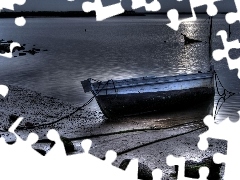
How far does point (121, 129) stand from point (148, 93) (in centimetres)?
272

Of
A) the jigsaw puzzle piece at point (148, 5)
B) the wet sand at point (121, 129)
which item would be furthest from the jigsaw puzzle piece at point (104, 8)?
the wet sand at point (121, 129)

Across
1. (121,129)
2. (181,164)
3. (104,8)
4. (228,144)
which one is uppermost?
(104,8)

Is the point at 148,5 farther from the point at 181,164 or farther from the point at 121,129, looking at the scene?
the point at 121,129

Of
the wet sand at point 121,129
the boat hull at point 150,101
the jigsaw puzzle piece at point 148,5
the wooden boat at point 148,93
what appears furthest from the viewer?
the boat hull at point 150,101

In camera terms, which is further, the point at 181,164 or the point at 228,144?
the point at 228,144

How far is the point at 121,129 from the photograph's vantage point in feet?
46.8

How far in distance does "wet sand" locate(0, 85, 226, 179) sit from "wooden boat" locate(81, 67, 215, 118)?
1.47 ft

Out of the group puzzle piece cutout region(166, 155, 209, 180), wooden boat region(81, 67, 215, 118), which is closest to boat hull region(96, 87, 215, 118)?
wooden boat region(81, 67, 215, 118)

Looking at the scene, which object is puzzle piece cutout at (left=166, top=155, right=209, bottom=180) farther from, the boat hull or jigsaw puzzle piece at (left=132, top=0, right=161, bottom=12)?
the boat hull

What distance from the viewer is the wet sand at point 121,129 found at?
11297 mm

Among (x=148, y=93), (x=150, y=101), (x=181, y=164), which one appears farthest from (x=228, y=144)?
(x=150, y=101)

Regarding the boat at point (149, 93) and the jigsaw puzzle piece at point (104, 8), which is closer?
the jigsaw puzzle piece at point (104, 8)

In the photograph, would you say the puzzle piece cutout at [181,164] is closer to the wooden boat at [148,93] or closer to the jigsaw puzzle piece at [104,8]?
the jigsaw puzzle piece at [104,8]

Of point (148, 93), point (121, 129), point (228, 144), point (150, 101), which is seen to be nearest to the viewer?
point (228, 144)
